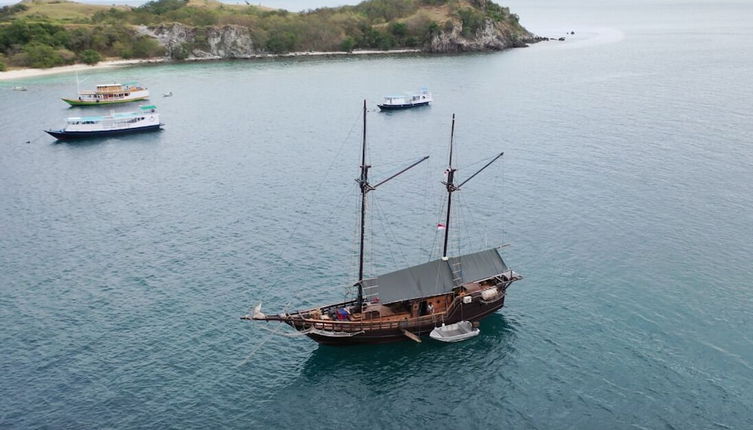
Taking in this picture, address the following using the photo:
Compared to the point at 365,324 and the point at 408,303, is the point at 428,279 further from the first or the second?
the point at 365,324

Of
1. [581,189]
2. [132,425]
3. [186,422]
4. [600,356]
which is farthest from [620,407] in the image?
[581,189]

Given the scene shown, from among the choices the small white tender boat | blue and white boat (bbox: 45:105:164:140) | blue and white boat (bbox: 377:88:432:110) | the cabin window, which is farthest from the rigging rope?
blue and white boat (bbox: 45:105:164:140)

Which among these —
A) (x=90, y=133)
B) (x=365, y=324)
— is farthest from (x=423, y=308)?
(x=90, y=133)

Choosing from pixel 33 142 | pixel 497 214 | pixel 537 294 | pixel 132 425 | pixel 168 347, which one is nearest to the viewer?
pixel 132 425

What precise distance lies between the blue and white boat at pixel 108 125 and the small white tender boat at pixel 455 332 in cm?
12607

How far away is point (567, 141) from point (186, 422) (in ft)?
378

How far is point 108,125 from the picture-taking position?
547ft

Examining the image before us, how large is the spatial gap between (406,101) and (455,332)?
131 meters

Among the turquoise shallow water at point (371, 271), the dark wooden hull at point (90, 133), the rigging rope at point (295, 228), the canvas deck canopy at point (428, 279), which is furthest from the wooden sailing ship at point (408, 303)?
the dark wooden hull at point (90, 133)

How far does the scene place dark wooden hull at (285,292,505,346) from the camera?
222ft

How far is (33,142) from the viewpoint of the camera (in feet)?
517

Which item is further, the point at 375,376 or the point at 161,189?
the point at 161,189

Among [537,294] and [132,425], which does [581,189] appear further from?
[132,425]

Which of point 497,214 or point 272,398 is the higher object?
point 497,214
